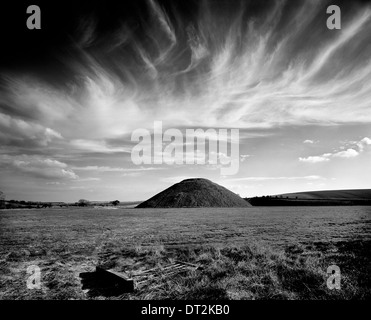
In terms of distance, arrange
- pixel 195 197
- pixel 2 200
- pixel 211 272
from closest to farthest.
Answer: pixel 211 272 < pixel 195 197 < pixel 2 200

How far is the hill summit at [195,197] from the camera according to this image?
75125 millimetres

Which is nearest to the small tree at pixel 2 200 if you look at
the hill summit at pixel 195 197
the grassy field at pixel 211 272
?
the hill summit at pixel 195 197

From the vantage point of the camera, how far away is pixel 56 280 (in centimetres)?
756

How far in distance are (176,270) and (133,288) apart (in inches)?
83.7

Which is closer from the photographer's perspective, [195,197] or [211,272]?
[211,272]

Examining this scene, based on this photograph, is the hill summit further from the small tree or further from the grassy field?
the grassy field

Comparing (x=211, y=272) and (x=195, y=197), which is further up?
(x=211, y=272)

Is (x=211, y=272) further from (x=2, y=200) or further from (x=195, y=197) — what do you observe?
(x=2, y=200)

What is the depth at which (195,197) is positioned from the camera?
78125 mm

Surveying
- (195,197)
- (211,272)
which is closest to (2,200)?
(195,197)

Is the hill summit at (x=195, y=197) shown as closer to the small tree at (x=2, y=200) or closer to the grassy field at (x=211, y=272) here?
the small tree at (x=2, y=200)
